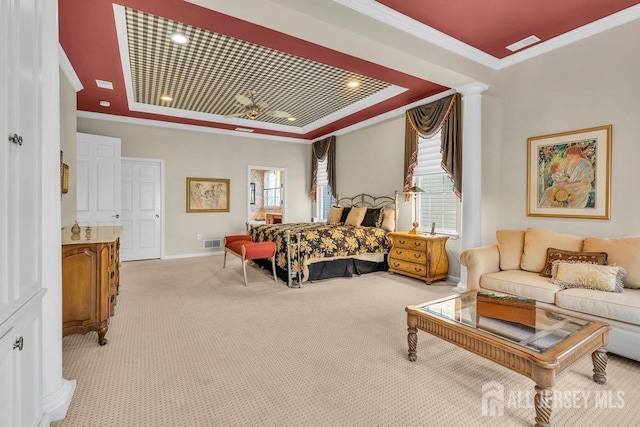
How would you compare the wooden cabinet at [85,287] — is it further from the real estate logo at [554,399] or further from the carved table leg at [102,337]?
the real estate logo at [554,399]

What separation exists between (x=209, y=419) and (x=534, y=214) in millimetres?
3994

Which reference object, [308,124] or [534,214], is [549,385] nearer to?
[534,214]

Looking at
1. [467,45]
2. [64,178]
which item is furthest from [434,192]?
[64,178]

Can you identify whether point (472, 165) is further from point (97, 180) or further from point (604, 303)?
point (97, 180)

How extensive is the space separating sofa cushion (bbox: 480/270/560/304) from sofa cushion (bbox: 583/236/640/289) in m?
0.55

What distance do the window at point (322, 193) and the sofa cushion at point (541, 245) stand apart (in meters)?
4.96

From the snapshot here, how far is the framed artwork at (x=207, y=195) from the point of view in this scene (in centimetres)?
711

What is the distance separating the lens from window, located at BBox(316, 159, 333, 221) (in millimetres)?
8125

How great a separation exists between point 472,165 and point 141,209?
6.19 m

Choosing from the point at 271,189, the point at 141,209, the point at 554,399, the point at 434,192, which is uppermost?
the point at 271,189

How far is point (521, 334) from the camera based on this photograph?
2059 millimetres

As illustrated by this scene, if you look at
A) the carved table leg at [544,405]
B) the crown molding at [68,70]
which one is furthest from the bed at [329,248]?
the crown molding at [68,70]

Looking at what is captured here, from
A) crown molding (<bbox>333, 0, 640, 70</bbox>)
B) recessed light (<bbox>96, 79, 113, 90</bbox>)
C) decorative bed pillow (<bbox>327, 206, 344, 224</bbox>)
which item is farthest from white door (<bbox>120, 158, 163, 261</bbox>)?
crown molding (<bbox>333, 0, 640, 70</bbox>)

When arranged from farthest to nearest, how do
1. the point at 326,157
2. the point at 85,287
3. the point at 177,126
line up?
the point at 326,157 < the point at 177,126 < the point at 85,287
